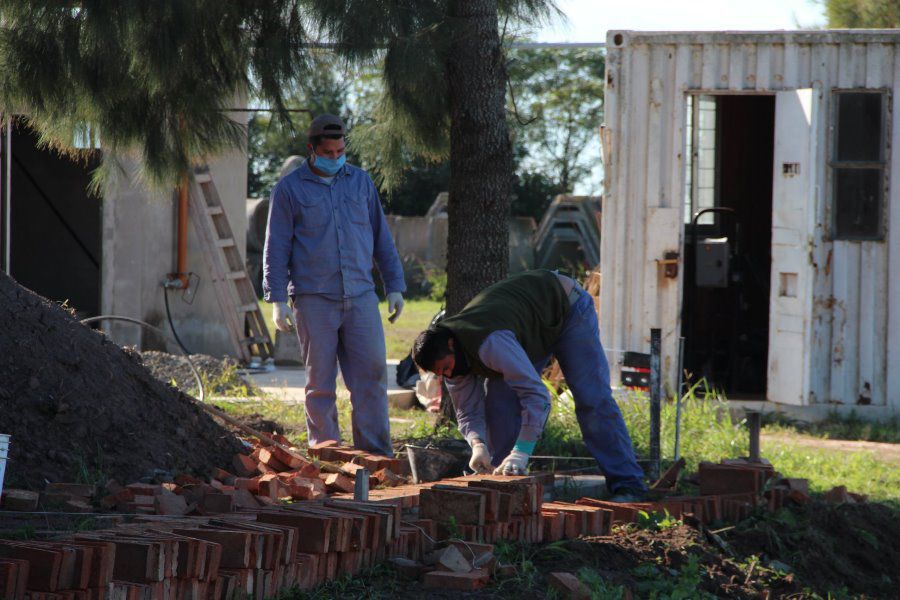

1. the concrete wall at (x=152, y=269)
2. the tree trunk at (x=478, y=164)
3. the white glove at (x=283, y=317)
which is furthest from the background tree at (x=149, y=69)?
the concrete wall at (x=152, y=269)

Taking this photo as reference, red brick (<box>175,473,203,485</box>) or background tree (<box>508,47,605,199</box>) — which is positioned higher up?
background tree (<box>508,47,605,199</box>)

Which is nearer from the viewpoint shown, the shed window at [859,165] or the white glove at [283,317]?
the white glove at [283,317]

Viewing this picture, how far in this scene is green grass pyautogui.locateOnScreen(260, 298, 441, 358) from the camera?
48.0ft

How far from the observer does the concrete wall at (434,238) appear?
2133 centimetres

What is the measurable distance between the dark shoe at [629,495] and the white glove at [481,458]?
694 mm

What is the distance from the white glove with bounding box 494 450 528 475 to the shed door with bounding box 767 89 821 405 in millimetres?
4518

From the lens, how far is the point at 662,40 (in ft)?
29.4

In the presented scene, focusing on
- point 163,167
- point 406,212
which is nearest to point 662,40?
point 163,167

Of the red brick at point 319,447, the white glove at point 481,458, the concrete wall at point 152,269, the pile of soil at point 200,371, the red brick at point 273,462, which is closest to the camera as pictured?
the white glove at point 481,458

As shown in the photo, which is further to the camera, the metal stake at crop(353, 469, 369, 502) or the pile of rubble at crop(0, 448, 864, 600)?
the metal stake at crop(353, 469, 369, 502)

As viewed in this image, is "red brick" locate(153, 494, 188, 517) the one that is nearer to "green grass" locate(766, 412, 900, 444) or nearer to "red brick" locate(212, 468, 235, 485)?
"red brick" locate(212, 468, 235, 485)

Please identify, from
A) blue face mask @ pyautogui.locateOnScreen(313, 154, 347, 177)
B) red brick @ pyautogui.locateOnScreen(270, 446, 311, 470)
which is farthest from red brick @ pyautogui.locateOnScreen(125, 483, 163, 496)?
blue face mask @ pyautogui.locateOnScreen(313, 154, 347, 177)

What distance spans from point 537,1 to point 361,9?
1.34 m

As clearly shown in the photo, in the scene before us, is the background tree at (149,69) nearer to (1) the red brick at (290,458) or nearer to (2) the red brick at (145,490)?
(1) the red brick at (290,458)
